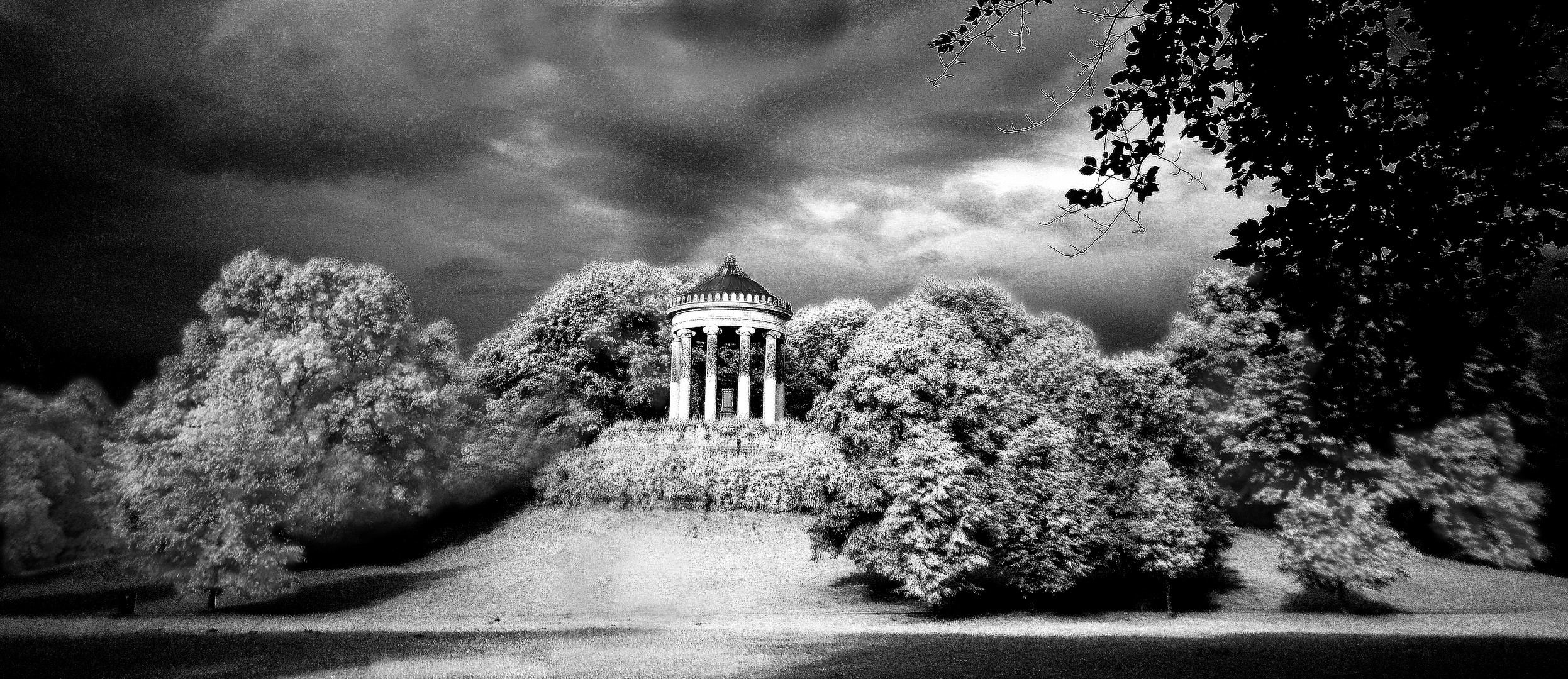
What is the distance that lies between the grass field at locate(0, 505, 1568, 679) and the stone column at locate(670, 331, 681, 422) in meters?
10.0

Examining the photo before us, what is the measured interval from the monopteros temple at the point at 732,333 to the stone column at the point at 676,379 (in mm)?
36

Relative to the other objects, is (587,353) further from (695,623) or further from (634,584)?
(695,623)

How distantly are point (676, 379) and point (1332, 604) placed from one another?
32.7 metres

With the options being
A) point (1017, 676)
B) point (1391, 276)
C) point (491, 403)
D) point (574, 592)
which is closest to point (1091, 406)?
point (1017, 676)

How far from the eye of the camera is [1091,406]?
3169 centimetres

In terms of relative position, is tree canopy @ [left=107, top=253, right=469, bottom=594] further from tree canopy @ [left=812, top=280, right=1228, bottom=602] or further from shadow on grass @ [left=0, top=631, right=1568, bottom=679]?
tree canopy @ [left=812, top=280, right=1228, bottom=602]

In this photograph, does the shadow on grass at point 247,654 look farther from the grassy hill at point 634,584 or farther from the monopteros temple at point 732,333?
the monopteros temple at point 732,333

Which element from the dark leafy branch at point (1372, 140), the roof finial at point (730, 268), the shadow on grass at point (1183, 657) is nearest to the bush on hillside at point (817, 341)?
the roof finial at point (730, 268)

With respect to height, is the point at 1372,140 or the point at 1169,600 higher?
the point at 1372,140

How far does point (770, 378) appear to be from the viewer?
1900 inches

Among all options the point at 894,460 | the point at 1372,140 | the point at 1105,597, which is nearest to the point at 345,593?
the point at 894,460

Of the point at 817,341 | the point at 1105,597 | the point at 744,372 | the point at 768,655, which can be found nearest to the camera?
the point at 768,655

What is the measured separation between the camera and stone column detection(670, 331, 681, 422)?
4738 centimetres

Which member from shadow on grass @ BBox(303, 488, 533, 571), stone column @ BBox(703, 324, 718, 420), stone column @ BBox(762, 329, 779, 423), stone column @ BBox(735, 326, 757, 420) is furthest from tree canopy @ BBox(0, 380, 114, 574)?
stone column @ BBox(762, 329, 779, 423)
